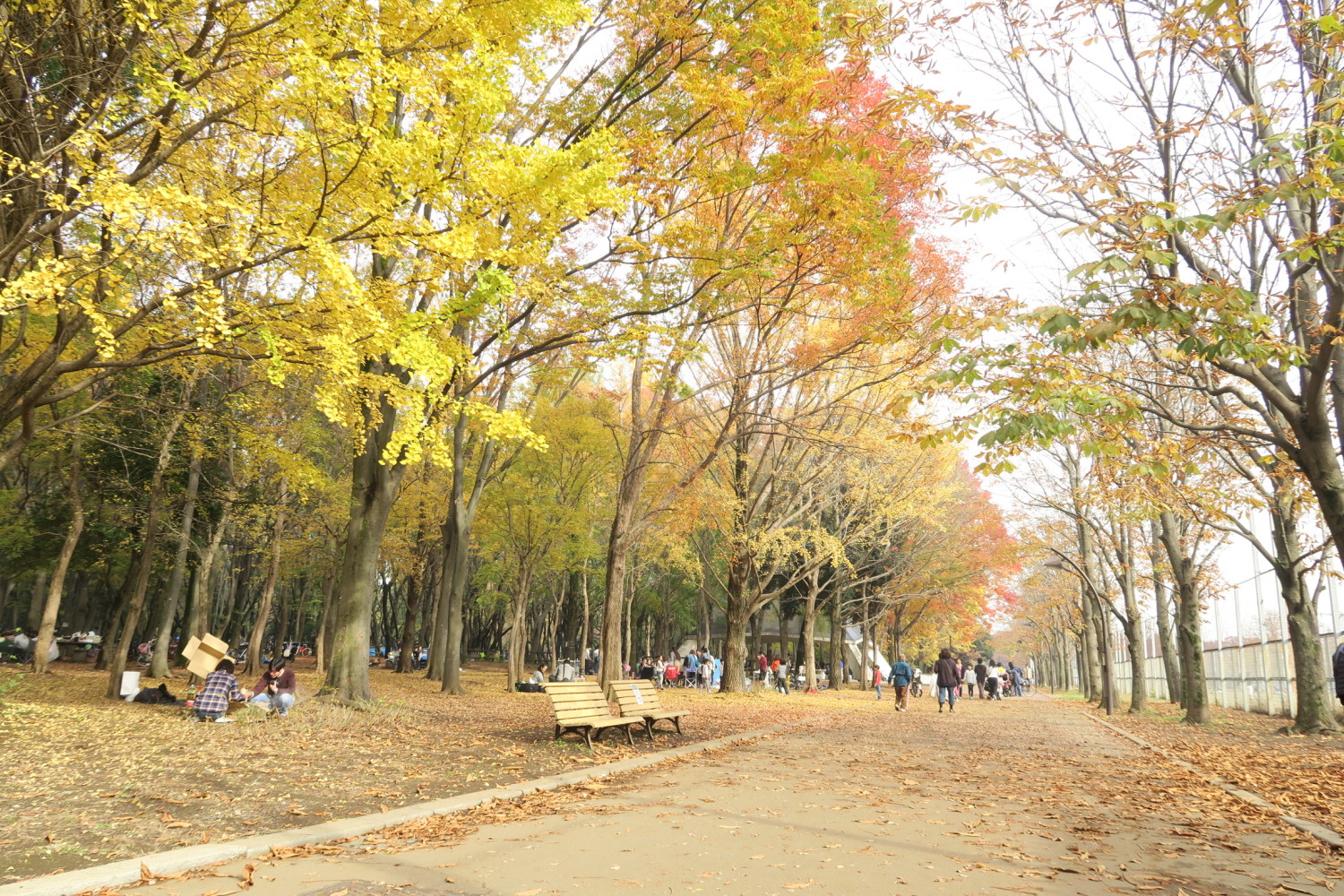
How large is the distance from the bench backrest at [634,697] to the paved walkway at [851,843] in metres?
1.63

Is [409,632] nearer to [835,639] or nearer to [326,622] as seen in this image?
[326,622]

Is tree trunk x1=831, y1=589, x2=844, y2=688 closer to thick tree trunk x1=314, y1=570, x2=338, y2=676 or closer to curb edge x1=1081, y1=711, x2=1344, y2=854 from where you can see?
thick tree trunk x1=314, y1=570, x2=338, y2=676

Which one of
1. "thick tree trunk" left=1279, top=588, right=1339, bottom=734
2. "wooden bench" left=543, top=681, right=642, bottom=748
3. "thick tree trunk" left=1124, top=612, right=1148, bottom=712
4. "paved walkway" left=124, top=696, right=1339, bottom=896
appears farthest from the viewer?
"thick tree trunk" left=1124, top=612, right=1148, bottom=712

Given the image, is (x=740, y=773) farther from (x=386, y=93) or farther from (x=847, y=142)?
(x=386, y=93)

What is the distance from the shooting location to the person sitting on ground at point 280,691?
1188cm

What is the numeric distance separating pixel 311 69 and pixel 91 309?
2.86 meters

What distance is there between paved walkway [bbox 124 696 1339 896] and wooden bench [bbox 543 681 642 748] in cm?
126

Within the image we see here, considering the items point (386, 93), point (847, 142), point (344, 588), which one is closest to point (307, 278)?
point (386, 93)

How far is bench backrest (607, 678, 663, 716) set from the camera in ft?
36.4

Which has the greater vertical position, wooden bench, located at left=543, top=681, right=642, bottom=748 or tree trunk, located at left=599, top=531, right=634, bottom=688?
tree trunk, located at left=599, top=531, right=634, bottom=688

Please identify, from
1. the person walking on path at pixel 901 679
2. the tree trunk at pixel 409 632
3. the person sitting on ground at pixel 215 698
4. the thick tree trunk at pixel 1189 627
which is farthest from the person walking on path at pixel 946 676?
the person sitting on ground at pixel 215 698

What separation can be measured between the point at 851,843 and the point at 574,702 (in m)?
5.39

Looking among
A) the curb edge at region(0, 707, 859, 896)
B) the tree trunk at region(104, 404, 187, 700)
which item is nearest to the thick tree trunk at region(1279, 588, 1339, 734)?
the curb edge at region(0, 707, 859, 896)

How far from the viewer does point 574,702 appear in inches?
407
